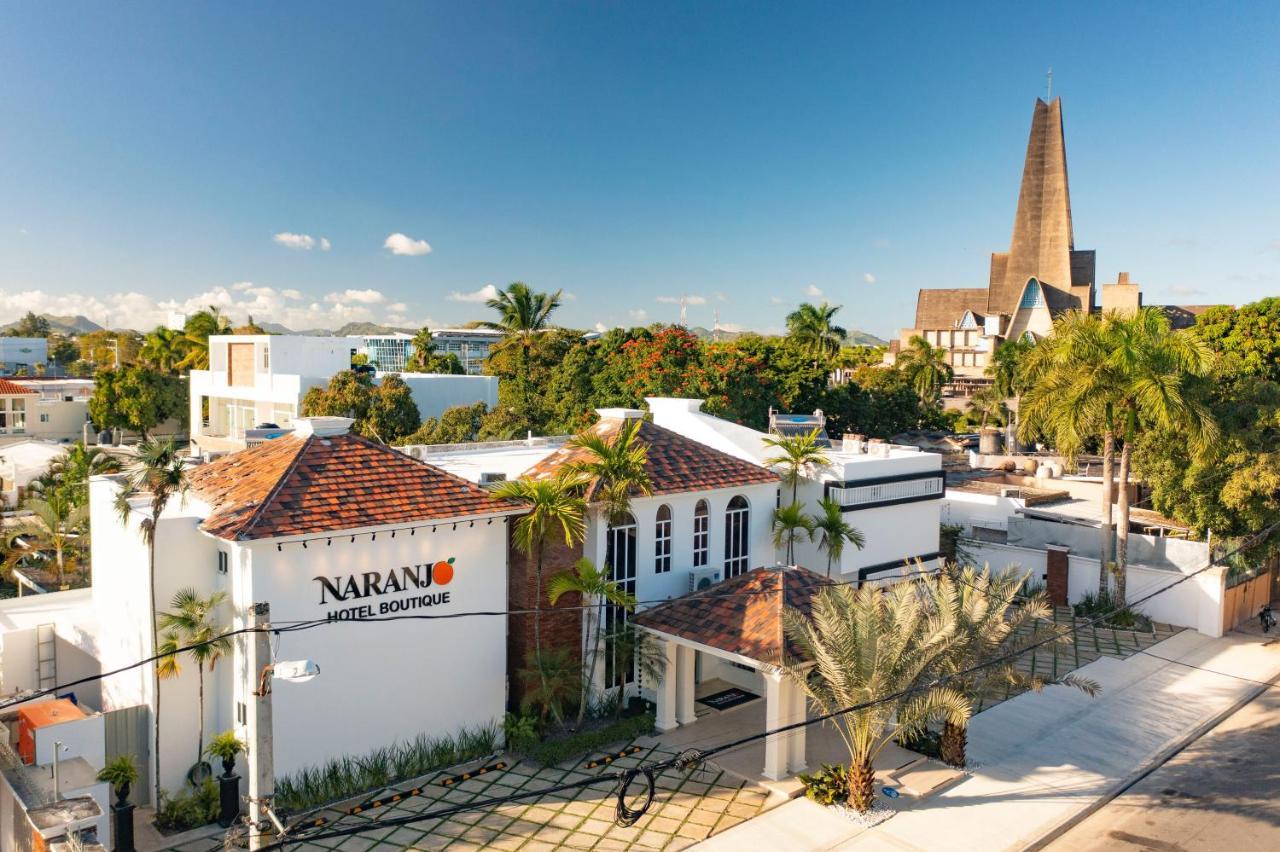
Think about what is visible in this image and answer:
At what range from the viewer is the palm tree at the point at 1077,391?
26.1m

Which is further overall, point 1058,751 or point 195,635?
point 1058,751

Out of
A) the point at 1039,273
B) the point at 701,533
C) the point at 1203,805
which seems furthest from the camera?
the point at 1039,273

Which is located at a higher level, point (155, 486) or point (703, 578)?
point (155, 486)

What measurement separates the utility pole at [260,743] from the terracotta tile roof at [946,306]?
4241 inches

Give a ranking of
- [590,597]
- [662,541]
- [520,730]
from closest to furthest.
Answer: [520,730] → [590,597] → [662,541]

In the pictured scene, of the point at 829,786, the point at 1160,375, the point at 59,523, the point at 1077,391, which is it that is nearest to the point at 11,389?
the point at 59,523

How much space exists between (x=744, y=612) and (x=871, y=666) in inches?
128

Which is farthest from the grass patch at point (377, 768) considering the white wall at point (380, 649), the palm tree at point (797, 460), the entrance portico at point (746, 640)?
the palm tree at point (797, 460)

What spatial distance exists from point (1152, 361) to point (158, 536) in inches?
970

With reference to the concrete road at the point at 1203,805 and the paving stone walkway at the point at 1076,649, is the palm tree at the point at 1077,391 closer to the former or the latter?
the paving stone walkway at the point at 1076,649

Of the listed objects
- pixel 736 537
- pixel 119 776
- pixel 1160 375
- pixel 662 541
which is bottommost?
pixel 119 776

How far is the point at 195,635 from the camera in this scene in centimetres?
1477

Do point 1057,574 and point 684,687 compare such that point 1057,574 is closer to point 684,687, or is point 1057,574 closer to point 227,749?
point 684,687

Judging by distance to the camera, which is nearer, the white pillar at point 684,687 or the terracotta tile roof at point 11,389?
the white pillar at point 684,687
